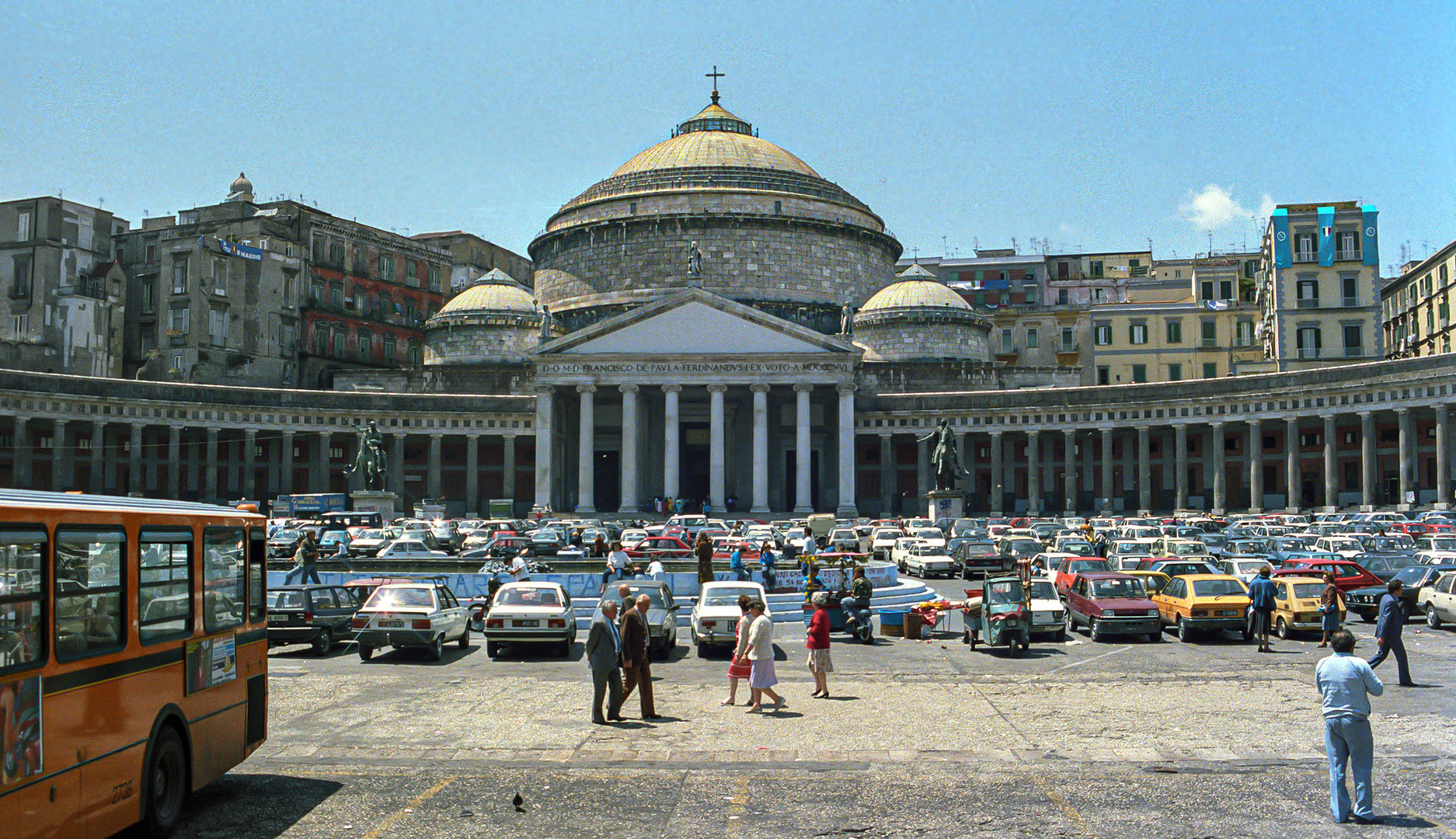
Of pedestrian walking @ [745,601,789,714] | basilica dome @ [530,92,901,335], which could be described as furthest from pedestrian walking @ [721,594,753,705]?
basilica dome @ [530,92,901,335]

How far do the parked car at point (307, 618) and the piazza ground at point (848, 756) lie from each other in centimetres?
151

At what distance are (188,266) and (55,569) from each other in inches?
3295

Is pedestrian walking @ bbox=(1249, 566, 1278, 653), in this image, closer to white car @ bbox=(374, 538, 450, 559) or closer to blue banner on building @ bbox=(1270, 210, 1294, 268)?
white car @ bbox=(374, 538, 450, 559)

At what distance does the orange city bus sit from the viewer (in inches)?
390

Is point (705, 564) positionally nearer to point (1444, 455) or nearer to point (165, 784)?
point (165, 784)

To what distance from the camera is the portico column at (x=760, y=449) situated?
241 ft

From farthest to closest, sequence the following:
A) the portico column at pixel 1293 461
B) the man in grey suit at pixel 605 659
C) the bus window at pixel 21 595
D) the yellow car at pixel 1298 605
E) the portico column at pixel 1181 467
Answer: the portico column at pixel 1181 467, the portico column at pixel 1293 461, the yellow car at pixel 1298 605, the man in grey suit at pixel 605 659, the bus window at pixel 21 595

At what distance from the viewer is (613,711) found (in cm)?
1831

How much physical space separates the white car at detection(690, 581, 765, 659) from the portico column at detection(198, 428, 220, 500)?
55366 mm

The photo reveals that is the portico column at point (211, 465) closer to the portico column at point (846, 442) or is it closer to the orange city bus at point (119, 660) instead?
the portico column at point (846, 442)

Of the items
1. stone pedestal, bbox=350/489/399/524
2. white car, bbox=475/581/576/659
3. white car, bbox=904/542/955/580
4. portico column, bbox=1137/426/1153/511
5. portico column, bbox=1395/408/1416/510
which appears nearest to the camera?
white car, bbox=475/581/576/659

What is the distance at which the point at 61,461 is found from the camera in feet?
235

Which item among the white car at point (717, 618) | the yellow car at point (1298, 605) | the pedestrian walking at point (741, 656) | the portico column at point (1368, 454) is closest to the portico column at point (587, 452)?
the portico column at point (1368, 454)

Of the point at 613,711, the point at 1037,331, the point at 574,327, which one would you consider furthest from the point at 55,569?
the point at 1037,331
